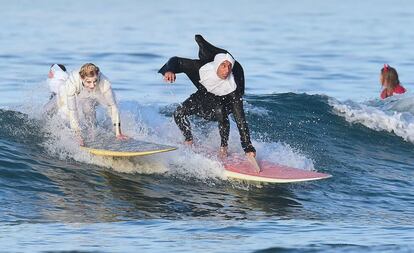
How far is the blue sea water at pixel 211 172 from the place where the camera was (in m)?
11.3

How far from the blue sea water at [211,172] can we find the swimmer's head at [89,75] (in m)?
1.21

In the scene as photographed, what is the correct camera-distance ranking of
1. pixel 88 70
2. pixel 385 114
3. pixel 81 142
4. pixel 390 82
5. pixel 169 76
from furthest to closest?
1. pixel 390 82
2. pixel 385 114
3. pixel 81 142
4. pixel 88 70
5. pixel 169 76

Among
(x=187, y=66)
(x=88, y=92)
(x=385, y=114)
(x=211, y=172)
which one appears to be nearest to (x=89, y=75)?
(x=88, y=92)

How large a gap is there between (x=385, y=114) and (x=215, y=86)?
583cm

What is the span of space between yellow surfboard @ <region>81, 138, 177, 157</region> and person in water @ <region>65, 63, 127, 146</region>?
131 millimetres

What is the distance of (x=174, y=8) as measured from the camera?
50.7m

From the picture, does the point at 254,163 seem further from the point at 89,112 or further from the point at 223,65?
the point at 89,112

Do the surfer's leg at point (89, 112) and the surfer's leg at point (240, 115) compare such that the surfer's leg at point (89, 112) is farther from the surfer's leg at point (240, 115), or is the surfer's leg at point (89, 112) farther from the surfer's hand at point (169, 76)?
the surfer's leg at point (240, 115)

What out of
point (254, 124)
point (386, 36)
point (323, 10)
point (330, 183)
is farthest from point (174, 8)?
point (330, 183)


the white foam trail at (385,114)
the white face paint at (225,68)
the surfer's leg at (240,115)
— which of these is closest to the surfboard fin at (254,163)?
the surfer's leg at (240,115)

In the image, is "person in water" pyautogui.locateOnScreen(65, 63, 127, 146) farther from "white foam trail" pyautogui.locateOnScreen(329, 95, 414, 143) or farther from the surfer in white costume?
"white foam trail" pyautogui.locateOnScreen(329, 95, 414, 143)

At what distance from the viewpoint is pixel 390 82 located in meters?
18.7

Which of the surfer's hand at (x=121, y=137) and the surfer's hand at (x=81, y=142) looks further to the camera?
the surfer's hand at (x=81, y=142)

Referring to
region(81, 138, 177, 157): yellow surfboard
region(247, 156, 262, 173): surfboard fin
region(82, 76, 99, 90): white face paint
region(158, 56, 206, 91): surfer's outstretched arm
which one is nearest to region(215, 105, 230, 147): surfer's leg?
region(158, 56, 206, 91): surfer's outstretched arm
